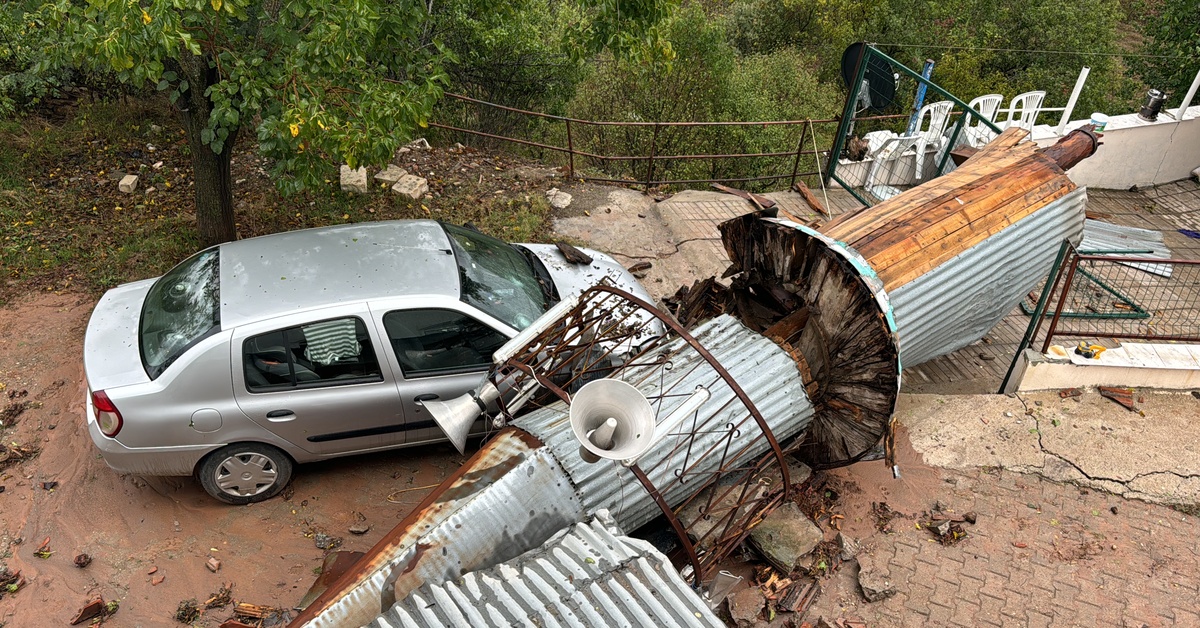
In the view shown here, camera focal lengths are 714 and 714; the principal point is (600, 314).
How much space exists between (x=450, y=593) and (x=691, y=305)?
3217 mm

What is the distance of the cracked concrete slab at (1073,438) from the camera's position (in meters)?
5.24

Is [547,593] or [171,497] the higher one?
[547,593]

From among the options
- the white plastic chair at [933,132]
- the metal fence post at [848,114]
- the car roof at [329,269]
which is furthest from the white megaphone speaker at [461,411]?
the white plastic chair at [933,132]

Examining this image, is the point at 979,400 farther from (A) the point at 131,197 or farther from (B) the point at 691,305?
(A) the point at 131,197

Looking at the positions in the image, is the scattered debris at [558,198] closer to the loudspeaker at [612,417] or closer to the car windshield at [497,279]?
the car windshield at [497,279]

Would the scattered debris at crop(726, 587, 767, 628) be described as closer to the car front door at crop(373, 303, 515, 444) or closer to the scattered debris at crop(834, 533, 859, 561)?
the scattered debris at crop(834, 533, 859, 561)

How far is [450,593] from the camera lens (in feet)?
10.6

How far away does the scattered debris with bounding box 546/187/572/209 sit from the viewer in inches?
348

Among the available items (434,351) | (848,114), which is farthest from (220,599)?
(848,114)

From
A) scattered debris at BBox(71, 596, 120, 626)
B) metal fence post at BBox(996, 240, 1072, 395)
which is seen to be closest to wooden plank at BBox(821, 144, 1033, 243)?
metal fence post at BBox(996, 240, 1072, 395)

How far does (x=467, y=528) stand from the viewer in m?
3.53

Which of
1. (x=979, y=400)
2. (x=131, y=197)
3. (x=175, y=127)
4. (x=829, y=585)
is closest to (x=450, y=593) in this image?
(x=829, y=585)

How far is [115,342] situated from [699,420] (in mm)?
3911

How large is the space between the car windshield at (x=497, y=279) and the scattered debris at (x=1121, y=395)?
460 cm
